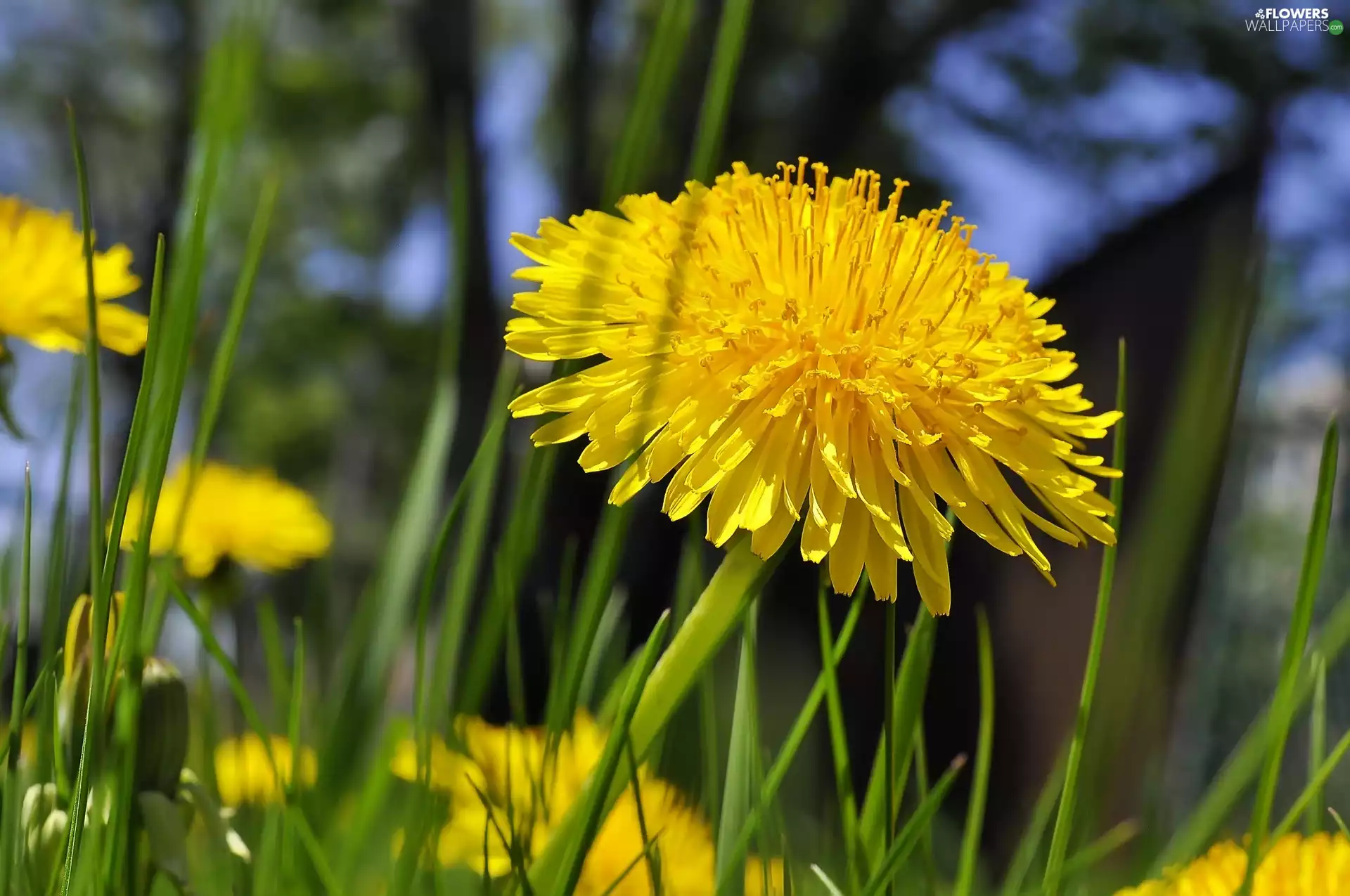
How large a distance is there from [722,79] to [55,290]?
37 cm

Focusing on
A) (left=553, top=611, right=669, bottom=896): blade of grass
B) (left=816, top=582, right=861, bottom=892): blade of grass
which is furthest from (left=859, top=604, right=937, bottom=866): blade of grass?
(left=553, top=611, right=669, bottom=896): blade of grass

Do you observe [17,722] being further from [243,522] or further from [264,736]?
[243,522]

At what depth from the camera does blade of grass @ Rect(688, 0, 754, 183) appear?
27cm

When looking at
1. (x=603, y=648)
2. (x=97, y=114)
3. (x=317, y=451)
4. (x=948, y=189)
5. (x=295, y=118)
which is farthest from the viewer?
(x=317, y=451)

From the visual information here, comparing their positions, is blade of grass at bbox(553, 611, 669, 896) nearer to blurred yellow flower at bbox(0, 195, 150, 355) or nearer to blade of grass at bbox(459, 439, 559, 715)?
blade of grass at bbox(459, 439, 559, 715)

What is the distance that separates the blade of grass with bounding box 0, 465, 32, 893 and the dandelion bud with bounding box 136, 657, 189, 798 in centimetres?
4

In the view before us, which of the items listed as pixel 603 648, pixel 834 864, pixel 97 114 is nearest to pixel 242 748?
pixel 603 648

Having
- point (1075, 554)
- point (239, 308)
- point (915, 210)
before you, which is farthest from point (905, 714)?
point (915, 210)

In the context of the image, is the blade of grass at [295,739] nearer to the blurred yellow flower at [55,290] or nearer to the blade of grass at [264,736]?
the blade of grass at [264,736]

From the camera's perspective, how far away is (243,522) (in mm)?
1051

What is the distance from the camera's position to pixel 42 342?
468 mm

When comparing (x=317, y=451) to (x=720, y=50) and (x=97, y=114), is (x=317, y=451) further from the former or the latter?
(x=720, y=50)

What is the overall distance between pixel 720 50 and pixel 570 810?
0.74 ft

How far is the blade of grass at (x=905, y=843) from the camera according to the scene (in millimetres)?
297
